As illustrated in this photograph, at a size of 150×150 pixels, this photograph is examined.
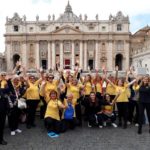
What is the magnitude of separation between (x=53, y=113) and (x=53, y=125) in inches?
13.2

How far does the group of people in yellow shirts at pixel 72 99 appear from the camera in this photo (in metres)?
9.12

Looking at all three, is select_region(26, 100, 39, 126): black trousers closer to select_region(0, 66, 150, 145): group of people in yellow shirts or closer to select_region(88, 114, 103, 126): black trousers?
select_region(0, 66, 150, 145): group of people in yellow shirts

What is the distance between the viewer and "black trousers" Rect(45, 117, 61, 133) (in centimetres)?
901

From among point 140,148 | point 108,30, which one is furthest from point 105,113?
point 108,30

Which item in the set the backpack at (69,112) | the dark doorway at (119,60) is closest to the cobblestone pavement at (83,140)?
the backpack at (69,112)

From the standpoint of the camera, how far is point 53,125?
9.10 meters

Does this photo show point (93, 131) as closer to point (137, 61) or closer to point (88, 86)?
point (88, 86)

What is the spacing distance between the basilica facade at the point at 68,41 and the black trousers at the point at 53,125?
55350mm

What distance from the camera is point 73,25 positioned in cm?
6519

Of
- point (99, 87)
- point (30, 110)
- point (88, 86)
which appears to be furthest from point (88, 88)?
point (30, 110)

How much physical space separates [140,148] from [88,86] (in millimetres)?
3720

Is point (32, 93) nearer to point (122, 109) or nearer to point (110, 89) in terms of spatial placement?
point (110, 89)

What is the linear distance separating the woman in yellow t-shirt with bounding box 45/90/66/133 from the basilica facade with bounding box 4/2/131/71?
55.2 m

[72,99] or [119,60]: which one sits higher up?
Answer: [119,60]
